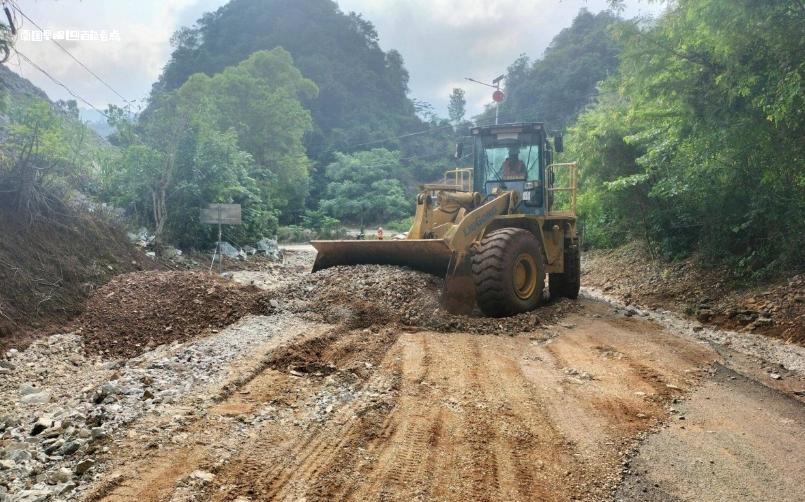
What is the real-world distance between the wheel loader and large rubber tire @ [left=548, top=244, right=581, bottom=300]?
18 millimetres

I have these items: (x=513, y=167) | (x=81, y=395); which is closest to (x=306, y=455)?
(x=81, y=395)

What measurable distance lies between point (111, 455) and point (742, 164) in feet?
29.4

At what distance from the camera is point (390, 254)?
8664 millimetres

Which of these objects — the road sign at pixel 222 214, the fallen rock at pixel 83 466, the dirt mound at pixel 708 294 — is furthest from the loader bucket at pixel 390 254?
the fallen rock at pixel 83 466

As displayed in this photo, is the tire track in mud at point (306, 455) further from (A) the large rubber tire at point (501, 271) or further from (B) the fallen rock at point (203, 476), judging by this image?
(A) the large rubber tire at point (501, 271)

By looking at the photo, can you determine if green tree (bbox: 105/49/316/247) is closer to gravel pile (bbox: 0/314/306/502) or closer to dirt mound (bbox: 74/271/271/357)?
dirt mound (bbox: 74/271/271/357)

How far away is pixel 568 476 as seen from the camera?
10.8 ft

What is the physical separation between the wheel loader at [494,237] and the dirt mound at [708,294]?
1989 millimetres

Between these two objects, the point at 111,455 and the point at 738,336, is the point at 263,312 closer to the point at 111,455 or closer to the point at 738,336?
the point at 111,455

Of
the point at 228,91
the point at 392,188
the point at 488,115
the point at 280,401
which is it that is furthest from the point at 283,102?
the point at 488,115

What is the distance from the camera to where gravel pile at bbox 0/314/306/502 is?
332cm

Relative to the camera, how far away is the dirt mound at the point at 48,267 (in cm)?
729

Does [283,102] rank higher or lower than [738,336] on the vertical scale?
higher

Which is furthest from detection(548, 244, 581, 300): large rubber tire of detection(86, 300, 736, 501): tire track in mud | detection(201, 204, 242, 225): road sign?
detection(201, 204, 242, 225): road sign
